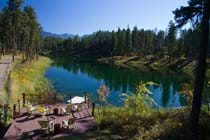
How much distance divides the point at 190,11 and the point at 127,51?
12341cm

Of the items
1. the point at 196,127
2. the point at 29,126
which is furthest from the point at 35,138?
the point at 196,127

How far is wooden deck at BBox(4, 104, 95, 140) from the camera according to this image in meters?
20.4

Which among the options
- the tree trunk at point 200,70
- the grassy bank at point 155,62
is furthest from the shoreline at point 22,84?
the grassy bank at point 155,62

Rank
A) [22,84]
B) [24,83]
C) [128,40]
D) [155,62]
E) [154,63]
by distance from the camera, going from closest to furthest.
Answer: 1. [22,84]
2. [24,83]
3. [154,63]
4. [155,62]
5. [128,40]

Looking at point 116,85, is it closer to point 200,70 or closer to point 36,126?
Answer: point 36,126

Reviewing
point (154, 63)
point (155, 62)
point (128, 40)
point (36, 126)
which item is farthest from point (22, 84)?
point (128, 40)

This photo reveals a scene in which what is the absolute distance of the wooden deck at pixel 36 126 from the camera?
20.4 m

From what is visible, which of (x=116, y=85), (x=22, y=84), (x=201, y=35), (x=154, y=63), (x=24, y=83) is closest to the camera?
(x=201, y=35)

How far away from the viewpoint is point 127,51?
13950 centimetres

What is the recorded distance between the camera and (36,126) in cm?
2244

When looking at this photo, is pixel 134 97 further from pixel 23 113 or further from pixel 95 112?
pixel 23 113

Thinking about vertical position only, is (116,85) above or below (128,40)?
below

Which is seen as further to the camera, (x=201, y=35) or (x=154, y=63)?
(x=154, y=63)

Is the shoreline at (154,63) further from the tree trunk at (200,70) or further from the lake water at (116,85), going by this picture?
the tree trunk at (200,70)
